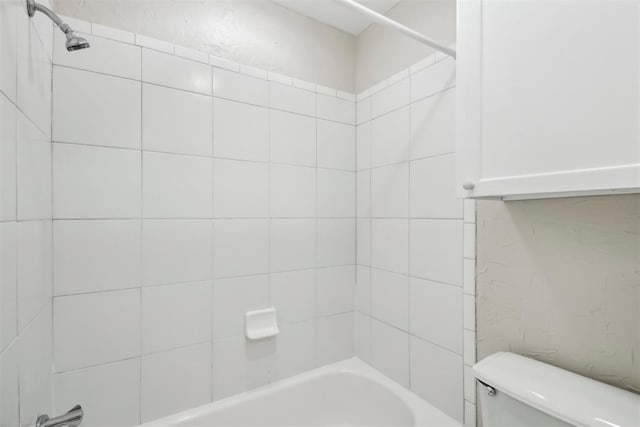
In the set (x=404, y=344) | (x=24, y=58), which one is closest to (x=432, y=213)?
(x=404, y=344)

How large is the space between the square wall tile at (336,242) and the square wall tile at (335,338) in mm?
320

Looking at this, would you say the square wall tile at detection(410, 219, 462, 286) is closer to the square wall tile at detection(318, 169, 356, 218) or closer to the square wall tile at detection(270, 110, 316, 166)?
the square wall tile at detection(318, 169, 356, 218)

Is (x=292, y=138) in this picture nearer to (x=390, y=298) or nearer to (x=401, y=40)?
(x=401, y=40)

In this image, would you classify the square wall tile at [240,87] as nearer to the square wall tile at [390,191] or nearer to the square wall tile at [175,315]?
the square wall tile at [390,191]

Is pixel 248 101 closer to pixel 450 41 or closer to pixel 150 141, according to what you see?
pixel 150 141

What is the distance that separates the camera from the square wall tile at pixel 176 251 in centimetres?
128

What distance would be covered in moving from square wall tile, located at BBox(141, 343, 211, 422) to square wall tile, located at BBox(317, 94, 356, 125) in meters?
1.32

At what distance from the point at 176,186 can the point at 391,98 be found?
112 centimetres

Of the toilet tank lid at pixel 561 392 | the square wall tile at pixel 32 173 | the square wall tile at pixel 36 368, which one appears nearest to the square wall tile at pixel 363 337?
the toilet tank lid at pixel 561 392

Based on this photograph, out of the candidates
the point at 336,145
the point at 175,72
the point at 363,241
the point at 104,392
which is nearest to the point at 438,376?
the point at 363,241

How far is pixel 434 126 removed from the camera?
138 cm

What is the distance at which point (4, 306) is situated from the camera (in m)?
0.64

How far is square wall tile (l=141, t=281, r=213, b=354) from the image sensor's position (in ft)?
4.20

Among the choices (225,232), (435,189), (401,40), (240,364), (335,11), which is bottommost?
(240,364)
